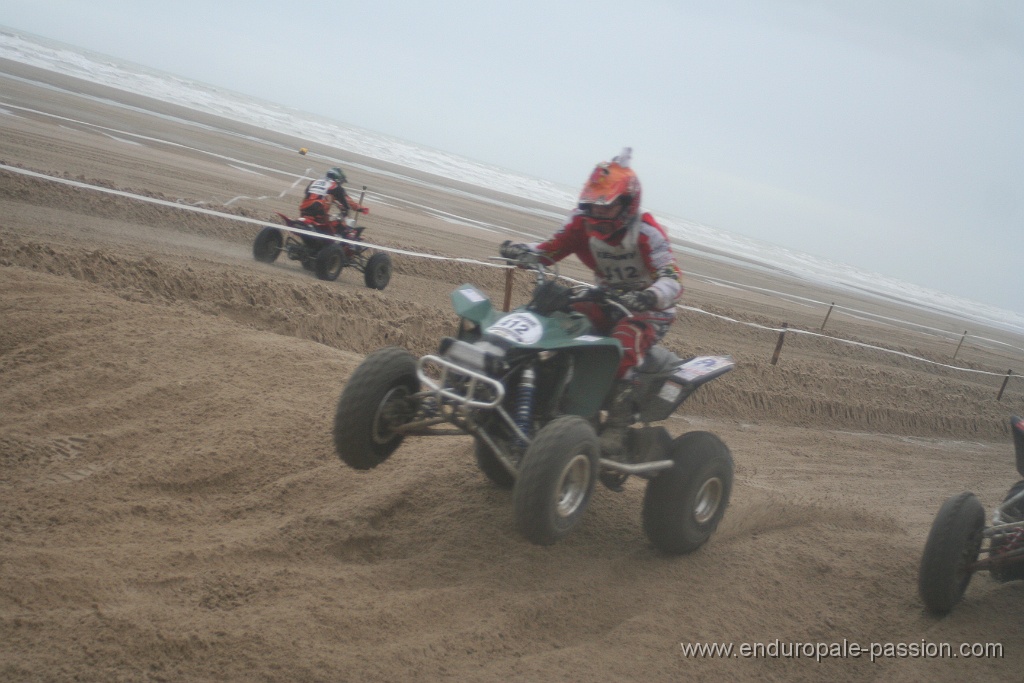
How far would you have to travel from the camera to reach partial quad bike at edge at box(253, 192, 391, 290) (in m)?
11.9

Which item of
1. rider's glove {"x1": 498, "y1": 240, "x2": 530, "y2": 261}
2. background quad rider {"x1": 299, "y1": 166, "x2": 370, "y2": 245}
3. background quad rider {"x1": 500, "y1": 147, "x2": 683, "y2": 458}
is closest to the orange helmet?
background quad rider {"x1": 500, "y1": 147, "x2": 683, "y2": 458}

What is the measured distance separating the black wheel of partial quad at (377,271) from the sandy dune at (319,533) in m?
1.84

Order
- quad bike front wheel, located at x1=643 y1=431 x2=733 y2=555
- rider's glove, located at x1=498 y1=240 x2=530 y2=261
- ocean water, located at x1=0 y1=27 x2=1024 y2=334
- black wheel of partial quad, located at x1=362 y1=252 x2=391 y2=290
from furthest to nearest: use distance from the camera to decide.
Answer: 1. ocean water, located at x1=0 y1=27 x2=1024 y2=334
2. black wheel of partial quad, located at x1=362 y1=252 x2=391 y2=290
3. rider's glove, located at x1=498 y1=240 x2=530 y2=261
4. quad bike front wheel, located at x1=643 y1=431 x2=733 y2=555

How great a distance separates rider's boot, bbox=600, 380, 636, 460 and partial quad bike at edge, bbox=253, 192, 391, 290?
7.72m

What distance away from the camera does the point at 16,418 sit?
5.19 metres

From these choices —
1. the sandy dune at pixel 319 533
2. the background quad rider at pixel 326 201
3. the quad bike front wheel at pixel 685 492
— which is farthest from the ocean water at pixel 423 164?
the quad bike front wheel at pixel 685 492

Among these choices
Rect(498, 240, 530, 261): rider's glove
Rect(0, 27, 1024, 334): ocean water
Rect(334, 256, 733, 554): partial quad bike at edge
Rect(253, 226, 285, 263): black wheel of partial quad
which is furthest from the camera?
Rect(0, 27, 1024, 334): ocean water

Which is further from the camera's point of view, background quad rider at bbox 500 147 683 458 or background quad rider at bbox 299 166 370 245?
background quad rider at bbox 299 166 370 245

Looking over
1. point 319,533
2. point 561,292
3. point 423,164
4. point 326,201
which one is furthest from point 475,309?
point 423,164

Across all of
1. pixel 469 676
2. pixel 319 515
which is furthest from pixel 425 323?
pixel 469 676

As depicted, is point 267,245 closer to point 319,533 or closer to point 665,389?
point 319,533

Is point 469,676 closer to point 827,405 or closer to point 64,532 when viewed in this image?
point 64,532

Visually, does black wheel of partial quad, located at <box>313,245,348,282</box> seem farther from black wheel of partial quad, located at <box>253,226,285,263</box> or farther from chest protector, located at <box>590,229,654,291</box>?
chest protector, located at <box>590,229,654,291</box>

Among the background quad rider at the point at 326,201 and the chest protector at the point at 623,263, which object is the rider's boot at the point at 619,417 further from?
the background quad rider at the point at 326,201
